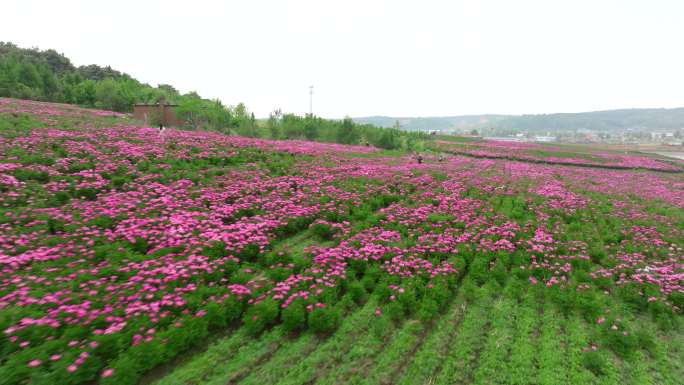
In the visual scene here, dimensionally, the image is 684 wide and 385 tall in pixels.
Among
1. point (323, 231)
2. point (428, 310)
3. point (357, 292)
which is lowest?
point (428, 310)

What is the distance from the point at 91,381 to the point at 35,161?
1039cm

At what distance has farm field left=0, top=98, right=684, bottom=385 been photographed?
455 centimetres

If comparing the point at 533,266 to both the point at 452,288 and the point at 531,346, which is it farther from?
the point at 531,346

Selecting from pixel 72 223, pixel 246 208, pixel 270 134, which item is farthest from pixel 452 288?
pixel 270 134

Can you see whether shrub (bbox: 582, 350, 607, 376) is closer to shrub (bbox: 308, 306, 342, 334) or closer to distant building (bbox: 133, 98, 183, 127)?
shrub (bbox: 308, 306, 342, 334)

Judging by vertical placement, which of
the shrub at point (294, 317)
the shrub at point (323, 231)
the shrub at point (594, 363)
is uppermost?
the shrub at point (323, 231)

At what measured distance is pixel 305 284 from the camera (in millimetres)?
6344

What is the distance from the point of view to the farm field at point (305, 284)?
4547mm

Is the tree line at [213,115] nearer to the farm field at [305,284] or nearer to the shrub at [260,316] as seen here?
the farm field at [305,284]

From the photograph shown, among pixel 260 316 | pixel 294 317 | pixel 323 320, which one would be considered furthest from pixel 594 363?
pixel 260 316

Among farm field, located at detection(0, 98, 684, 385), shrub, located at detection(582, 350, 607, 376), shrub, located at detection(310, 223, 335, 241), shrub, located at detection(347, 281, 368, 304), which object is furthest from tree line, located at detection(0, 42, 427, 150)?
shrub, located at detection(582, 350, 607, 376)

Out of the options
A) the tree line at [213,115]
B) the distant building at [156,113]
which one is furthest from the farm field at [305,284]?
the tree line at [213,115]

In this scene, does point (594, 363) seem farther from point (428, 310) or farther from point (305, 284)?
point (305, 284)

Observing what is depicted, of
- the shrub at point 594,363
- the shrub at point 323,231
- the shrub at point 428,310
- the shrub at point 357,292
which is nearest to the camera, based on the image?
the shrub at point 594,363
